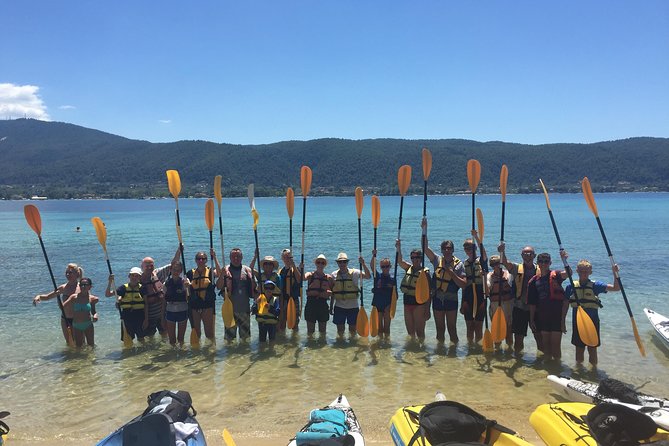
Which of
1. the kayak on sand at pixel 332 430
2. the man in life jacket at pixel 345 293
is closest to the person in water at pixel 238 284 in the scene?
the man in life jacket at pixel 345 293

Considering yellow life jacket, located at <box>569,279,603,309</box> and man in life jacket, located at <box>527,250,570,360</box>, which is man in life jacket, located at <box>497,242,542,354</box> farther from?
yellow life jacket, located at <box>569,279,603,309</box>

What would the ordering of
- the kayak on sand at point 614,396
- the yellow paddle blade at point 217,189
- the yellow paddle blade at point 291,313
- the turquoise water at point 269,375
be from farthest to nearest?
1. the yellow paddle blade at point 217,189
2. the yellow paddle blade at point 291,313
3. the turquoise water at point 269,375
4. the kayak on sand at point 614,396

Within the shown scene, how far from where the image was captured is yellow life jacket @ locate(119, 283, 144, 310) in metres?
6.98

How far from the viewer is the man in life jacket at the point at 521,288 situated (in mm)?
6465

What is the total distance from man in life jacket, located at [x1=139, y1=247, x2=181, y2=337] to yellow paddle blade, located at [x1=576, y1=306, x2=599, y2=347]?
18.6 ft

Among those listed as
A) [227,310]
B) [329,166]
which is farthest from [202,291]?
[329,166]

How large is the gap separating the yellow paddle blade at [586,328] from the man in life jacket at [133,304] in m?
6.20

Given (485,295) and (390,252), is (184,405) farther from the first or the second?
(390,252)

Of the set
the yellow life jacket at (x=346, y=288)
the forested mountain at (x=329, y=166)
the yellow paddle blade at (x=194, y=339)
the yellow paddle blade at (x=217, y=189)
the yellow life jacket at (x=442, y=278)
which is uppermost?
the forested mountain at (x=329, y=166)

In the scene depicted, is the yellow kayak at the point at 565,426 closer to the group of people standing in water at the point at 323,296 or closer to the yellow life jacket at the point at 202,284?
the group of people standing in water at the point at 323,296

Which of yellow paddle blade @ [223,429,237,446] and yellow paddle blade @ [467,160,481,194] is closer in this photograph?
yellow paddle blade @ [223,429,237,446]

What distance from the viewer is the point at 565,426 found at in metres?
3.77

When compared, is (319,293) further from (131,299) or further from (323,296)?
(131,299)

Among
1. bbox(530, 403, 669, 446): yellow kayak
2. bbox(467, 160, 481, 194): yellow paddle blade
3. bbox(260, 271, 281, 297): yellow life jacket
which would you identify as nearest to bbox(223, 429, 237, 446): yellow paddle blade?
bbox(530, 403, 669, 446): yellow kayak
